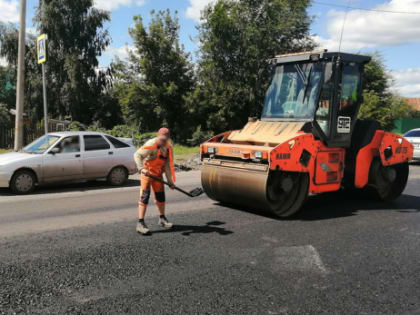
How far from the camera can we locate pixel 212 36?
3064cm

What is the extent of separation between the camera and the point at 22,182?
9703 mm

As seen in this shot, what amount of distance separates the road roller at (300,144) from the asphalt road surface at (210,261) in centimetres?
49

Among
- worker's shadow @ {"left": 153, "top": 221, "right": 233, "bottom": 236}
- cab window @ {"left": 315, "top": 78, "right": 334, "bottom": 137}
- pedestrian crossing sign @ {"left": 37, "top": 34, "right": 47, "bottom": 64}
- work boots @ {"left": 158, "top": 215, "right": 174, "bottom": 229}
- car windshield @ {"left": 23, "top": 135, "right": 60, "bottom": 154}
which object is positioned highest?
pedestrian crossing sign @ {"left": 37, "top": 34, "right": 47, "bottom": 64}

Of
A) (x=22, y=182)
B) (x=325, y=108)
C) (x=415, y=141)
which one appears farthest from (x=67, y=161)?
(x=415, y=141)

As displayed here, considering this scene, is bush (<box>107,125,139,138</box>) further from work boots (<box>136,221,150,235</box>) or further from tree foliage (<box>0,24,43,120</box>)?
work boots (<box>136,221,150,235</box>)

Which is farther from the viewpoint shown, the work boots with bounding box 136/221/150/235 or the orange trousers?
the orange trousers

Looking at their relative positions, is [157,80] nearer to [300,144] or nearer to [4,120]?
[4,120]

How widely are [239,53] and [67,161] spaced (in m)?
23.3

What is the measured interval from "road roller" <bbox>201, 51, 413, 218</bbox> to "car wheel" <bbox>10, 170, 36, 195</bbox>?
185 inches

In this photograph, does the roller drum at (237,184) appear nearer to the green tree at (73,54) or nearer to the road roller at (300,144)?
the road roller at (300,144)

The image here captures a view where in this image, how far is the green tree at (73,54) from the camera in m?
32.1

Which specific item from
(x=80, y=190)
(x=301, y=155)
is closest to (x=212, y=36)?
(x=80, y=190)

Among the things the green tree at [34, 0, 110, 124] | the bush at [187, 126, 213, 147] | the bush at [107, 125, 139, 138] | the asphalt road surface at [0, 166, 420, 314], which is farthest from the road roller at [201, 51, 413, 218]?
the green tree at [34, 0, 110, 124]

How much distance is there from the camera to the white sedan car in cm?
967
